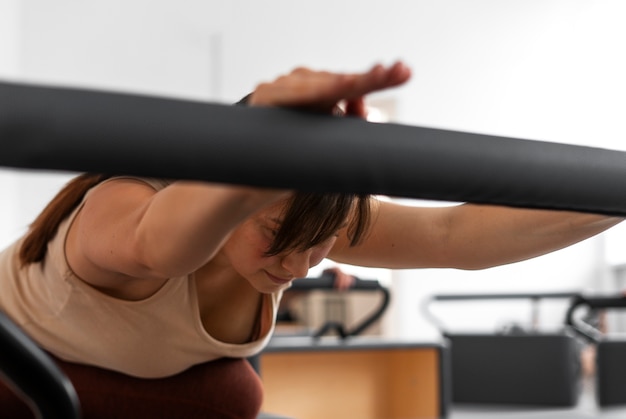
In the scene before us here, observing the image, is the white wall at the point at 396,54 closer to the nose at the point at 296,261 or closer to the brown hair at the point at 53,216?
the brown hair at the point at 53,216

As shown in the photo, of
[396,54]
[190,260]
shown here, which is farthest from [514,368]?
[190,260]

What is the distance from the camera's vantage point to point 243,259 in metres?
0.96

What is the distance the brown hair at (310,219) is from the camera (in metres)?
0.90

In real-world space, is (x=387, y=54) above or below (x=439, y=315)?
above

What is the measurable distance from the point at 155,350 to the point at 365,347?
214cm

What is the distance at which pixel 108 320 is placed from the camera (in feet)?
3.43

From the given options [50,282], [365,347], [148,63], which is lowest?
[365,347]

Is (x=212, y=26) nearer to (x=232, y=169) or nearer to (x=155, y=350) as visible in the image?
(x=155, y=350)

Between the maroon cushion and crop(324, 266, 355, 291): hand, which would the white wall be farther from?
the maroon cushion

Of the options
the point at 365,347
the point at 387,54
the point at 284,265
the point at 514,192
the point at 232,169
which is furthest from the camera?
the point at 387,54

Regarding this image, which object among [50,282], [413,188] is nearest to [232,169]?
[413,188]

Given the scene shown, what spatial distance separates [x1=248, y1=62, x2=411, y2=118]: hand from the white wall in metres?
5.46

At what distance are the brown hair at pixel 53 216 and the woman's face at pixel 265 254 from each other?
7.1 inches

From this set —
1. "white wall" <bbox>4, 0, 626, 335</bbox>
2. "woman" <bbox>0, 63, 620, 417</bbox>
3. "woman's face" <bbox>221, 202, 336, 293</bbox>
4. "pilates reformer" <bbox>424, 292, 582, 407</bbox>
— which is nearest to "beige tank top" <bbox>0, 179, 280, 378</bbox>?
"woman" <bbox>0, 63, 620, 417</bbox>
